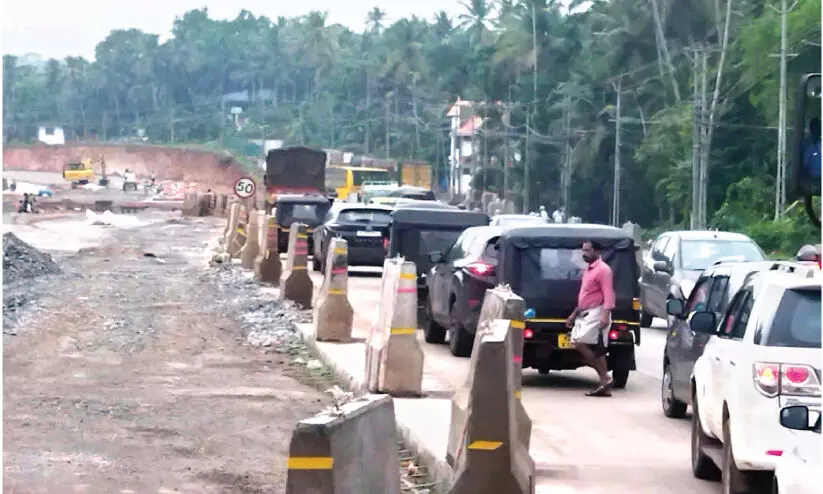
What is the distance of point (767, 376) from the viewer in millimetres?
8961

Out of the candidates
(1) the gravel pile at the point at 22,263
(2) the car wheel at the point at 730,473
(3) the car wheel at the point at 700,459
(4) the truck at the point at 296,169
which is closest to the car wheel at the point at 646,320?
(1) the gravel pile at the point at 22,263

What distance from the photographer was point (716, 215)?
7700 centimetres

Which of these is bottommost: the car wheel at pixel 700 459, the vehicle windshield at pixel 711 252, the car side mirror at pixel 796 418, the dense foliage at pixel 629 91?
the car wheel at pixel 700 459

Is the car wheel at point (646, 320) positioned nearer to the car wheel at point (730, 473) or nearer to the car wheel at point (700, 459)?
the car wheel at point (700, 459)

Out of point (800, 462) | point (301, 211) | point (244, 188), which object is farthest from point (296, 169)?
point (800, 462)

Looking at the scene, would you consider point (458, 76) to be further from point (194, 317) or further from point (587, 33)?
point (194, 317)

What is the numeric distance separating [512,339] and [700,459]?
7.57ft

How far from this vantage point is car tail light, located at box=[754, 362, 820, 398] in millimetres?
8820

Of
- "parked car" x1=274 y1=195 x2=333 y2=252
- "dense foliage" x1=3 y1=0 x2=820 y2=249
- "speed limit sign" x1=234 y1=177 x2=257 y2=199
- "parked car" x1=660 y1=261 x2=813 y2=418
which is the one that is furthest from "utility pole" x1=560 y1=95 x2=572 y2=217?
"parked car" x1=660 y1=261 x2=813 y2=418

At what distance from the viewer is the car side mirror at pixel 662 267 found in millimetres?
24641

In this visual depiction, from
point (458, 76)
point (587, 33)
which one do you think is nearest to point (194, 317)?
point (587, 33)

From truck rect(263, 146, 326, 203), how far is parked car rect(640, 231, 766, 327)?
4072 cm

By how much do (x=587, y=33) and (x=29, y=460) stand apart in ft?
374

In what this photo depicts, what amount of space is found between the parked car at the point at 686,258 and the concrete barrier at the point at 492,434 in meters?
14.8
